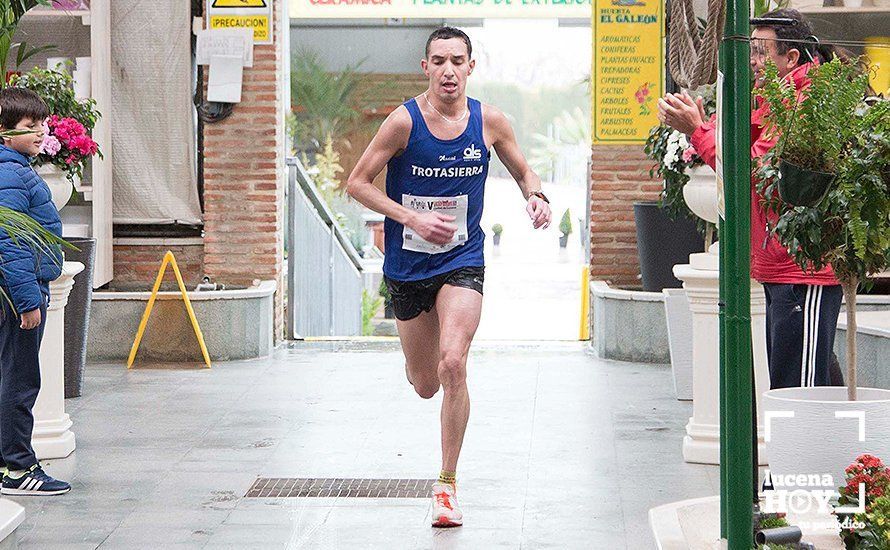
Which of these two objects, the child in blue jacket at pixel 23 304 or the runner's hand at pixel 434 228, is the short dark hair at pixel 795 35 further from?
the child in blue jacket at pixel 23 304

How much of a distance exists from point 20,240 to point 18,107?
1.68 ft

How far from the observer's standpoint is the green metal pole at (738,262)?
11.2ft

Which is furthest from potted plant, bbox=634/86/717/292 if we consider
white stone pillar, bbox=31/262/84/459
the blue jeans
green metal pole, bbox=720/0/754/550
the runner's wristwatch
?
green metal pole, bbox=720/0/754/550

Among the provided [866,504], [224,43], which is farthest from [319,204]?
[866,504]

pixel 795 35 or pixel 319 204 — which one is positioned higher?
pixel 795 35

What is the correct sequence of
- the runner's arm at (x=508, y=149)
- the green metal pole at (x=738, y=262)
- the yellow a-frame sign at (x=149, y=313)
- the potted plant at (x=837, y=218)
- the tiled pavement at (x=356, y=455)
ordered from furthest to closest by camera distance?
1. the yellow a-frame sign at (x=149, y=313)
2. the runner's arm at (x=508, y=149)
3. the tiled pavement at (x=356, y=455)
4. the potted plant at (x=837, y=218)
5. the green metal pole at (x=738, y=262)

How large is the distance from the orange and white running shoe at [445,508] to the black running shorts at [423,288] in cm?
63

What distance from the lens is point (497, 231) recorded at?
65.9 ft

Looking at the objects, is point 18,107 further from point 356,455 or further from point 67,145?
point 356,455

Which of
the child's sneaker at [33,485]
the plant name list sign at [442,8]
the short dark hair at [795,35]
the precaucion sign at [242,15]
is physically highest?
the plant name list sign at [442,8]

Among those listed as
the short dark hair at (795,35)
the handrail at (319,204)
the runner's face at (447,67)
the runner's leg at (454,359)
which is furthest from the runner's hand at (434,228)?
the handrail at (319,204)

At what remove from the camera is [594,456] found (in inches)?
240

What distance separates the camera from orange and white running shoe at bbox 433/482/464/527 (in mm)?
4848

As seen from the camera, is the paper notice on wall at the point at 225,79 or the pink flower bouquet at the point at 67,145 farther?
the paper notice on wall at the point at 225,79
